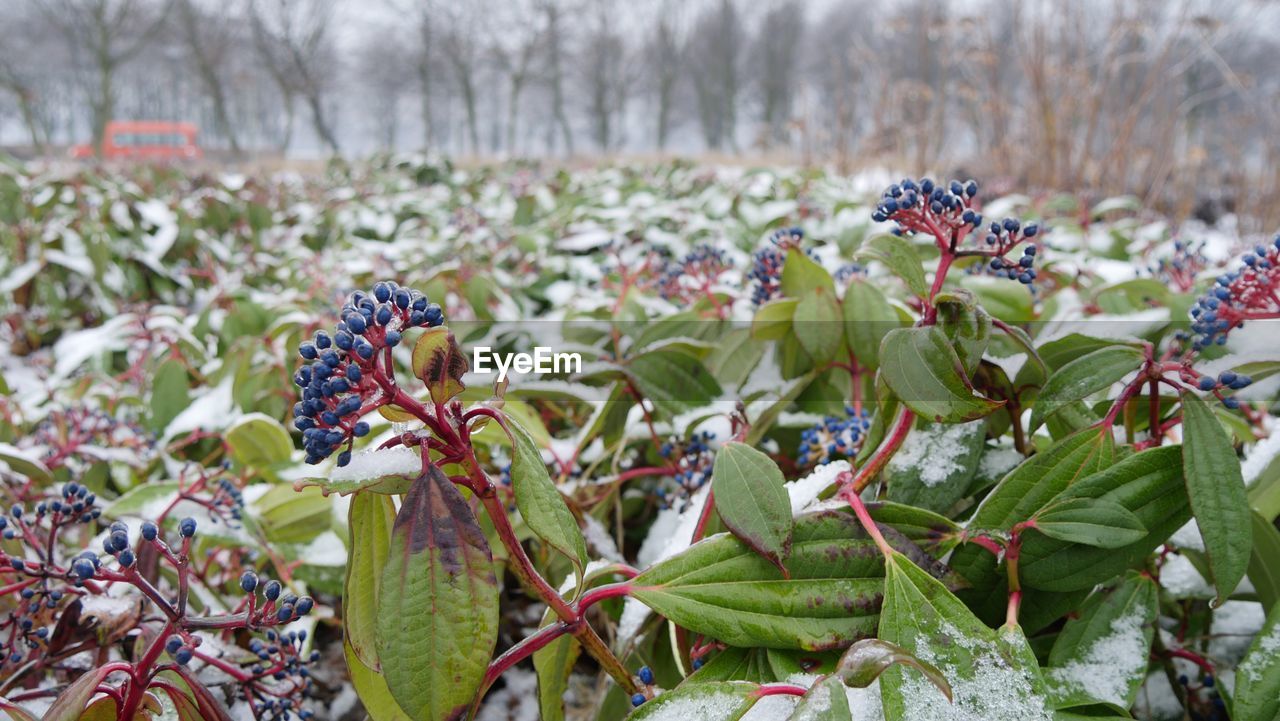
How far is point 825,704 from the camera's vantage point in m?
0.54

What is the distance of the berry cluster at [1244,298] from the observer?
2.55 feet

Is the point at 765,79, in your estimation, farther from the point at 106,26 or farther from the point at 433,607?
the point at 433,607

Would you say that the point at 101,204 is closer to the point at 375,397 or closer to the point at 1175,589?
the point at 375,397

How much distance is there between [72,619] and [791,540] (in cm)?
77

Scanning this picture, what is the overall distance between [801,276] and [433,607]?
747 millimetres

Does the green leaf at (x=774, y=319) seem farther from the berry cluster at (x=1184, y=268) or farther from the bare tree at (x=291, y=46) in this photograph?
the bare tree at (x=291, y=46)

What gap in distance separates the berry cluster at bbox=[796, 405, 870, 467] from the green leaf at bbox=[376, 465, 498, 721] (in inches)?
18.4

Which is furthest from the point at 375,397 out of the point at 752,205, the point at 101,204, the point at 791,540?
the point at 101,204

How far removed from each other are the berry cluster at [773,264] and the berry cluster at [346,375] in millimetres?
714

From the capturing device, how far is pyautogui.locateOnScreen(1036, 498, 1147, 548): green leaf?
652 mm

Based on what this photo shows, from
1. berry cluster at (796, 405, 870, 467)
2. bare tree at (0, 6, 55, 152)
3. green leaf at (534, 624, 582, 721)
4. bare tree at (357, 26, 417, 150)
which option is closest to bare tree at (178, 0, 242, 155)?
bare tree at (0, 6, 55, 152)

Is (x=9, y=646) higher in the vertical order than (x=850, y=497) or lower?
lower

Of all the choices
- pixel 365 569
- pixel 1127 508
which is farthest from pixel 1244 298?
pixel 365 569

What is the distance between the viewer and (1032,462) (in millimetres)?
727
